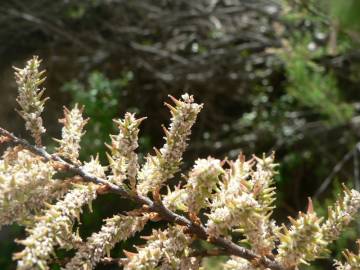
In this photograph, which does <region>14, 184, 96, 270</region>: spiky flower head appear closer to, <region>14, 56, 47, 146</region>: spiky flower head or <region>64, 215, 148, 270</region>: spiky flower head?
<region>64, 215, 148, 270</region>: spiky flower head

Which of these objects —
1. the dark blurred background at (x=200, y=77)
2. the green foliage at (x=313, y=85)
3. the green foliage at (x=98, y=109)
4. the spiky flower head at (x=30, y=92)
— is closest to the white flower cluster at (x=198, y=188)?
the spiky flower head at (x=30, y=92)

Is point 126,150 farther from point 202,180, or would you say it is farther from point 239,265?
point 239,265

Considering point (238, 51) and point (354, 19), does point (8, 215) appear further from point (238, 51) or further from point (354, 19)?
point (238, 51)

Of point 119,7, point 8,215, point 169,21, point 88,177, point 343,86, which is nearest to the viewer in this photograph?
point 8,215

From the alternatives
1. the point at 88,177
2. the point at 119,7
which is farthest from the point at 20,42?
the point at 88,177

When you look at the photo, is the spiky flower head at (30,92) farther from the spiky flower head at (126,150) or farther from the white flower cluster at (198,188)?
the white flower cluster at (198,188)

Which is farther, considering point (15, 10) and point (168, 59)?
point (15, 10)
